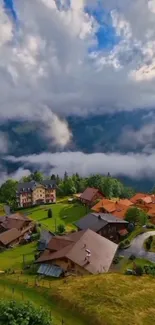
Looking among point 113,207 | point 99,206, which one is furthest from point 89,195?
point 113,207

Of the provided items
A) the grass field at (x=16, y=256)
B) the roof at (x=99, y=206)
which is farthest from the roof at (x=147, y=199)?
the grass field at (x=16, y=256)

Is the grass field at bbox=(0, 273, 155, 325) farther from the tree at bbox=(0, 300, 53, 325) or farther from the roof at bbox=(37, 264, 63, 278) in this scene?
the tree at bbox=(0, 300, 53, 325)

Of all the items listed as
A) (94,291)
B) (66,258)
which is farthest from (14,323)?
(66,258)

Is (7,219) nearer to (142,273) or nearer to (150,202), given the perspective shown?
(150,202)

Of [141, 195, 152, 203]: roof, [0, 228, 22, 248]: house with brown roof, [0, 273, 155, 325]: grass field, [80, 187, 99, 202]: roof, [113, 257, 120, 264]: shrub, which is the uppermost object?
[80, 187, 99, 202]: roof

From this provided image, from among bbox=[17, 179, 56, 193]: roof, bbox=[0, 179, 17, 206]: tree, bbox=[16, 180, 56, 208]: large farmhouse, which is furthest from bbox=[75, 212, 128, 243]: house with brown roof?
bbox=[0, 179, 17, 206]: tree

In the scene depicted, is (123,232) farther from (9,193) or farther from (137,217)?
(9,193)
